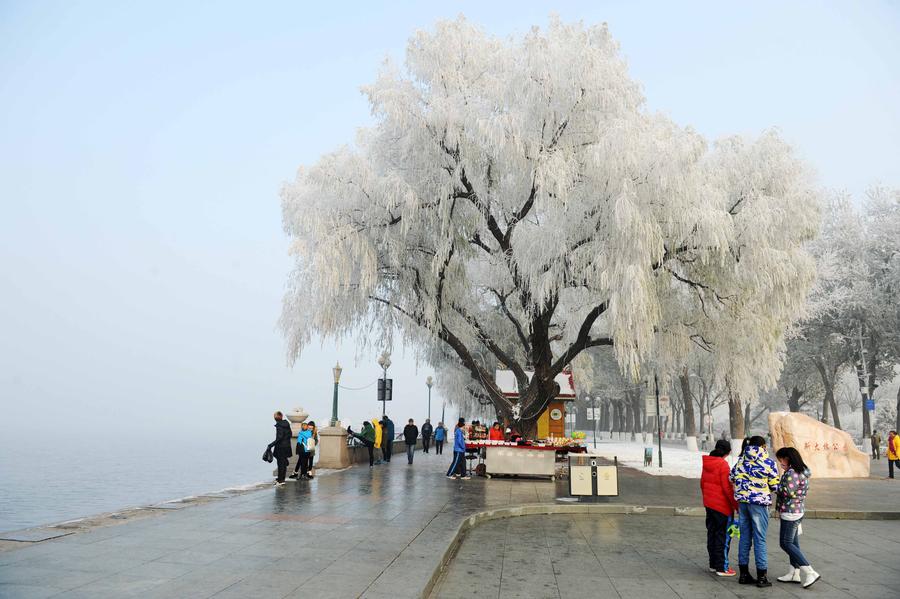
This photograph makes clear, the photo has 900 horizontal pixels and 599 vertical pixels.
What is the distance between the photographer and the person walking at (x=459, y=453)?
19.0m

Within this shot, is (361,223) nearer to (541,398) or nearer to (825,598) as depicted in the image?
(541,398)

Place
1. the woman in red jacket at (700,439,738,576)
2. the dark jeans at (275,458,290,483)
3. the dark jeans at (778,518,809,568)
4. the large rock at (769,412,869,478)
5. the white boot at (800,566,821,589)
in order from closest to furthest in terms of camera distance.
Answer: the white boot at (800,566,821,589) → the dark jeans at (778,518,809,568) → the woman in red jacket at (700,439,738,576) → the dark jeans at (275,458,290,483) → the large rock at (769,412,869,478)

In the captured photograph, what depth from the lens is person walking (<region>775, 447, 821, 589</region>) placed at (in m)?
7.85

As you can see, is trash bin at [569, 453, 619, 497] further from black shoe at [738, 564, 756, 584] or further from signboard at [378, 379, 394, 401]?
signboard at [378, 379, 394, 401]

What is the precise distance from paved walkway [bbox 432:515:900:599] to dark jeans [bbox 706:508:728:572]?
19 cm

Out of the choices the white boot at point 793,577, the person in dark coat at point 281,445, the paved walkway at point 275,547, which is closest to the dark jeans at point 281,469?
the person in dark coat at point 281,445

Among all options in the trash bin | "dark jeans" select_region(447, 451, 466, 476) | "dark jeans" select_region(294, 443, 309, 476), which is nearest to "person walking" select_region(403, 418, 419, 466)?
"dark jeans" select_region(447, 451, 466, 476)

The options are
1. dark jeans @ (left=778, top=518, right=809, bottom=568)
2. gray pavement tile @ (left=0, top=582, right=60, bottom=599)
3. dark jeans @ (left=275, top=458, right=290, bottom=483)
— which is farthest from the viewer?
dark jeans @ (left=275, top=458, right=290, bottom=483)

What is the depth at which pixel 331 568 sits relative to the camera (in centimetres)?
776

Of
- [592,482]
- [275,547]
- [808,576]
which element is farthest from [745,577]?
[592,482]

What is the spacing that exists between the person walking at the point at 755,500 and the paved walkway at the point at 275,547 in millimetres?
3630

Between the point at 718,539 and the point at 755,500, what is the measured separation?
0.87 metres

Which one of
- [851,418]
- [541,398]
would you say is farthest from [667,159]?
[851,418]

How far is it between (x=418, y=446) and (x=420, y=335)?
1931cm
